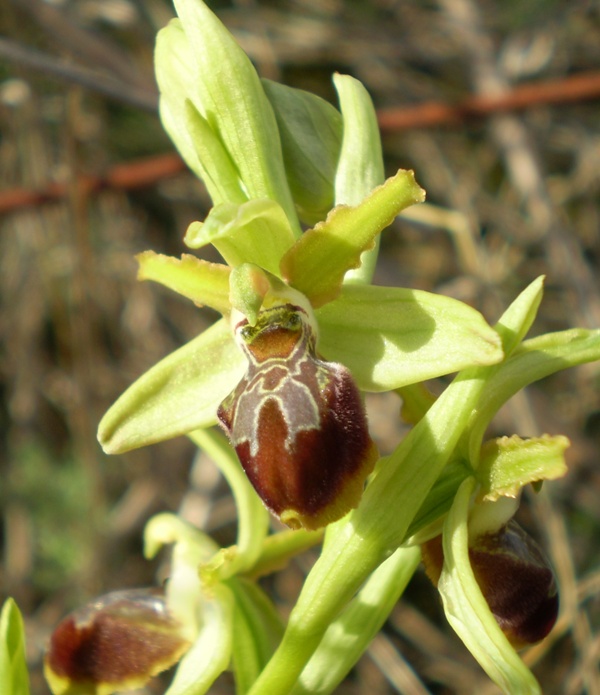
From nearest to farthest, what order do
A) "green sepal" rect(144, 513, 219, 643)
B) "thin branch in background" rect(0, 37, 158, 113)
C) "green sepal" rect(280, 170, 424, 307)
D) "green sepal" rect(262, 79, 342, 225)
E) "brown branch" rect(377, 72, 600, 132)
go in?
"green sepal" rect(280, 170, 424, 307)
"green sepal" rect(262, 79, 342, 225)
"green sepal" rect(144, 513, 219, 643)
"thin branch in background" rect(0, 37, 158, 113)
"brown branch" rect(377, 72, 600, 132)

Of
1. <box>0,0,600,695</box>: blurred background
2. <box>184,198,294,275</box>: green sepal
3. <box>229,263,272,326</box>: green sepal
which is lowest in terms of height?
<box>0,0,600,695</box>: blurred background

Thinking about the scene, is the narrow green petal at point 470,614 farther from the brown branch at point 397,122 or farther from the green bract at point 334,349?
the brown branch at point 397,122

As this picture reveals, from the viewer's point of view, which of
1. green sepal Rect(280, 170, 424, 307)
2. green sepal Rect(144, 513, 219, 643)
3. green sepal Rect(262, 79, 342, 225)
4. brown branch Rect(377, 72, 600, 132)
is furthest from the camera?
brown branch Rect(377, 72, 600, 132)

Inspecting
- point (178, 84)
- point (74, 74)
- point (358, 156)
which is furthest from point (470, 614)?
point (74, 74)

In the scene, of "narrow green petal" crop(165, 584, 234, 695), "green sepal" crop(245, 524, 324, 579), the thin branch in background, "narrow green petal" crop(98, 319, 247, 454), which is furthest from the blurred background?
"narrow green petal" crop(98, 319, 247, 454)

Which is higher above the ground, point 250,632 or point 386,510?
point 386,510

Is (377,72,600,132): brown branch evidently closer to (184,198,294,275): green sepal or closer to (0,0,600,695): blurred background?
(0,0,600,695): blurred background

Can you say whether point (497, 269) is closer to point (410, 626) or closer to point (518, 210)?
point (518, 210)

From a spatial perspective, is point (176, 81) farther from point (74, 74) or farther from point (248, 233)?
point (74, 74)
